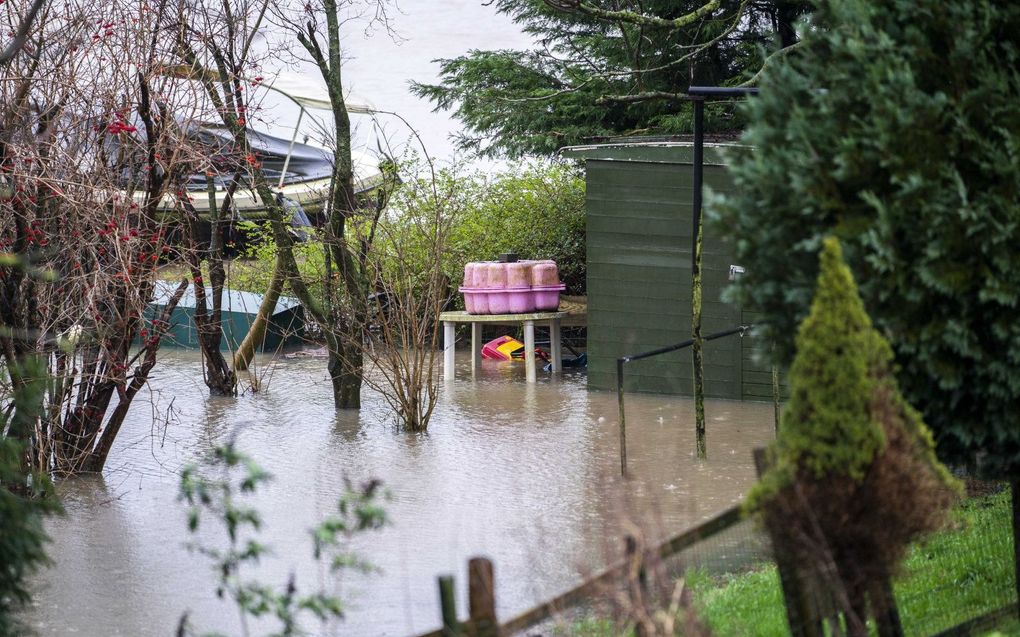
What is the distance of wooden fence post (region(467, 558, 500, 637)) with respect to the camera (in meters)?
3.43

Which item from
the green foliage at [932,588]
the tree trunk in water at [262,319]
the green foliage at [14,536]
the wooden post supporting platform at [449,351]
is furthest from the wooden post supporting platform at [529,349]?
the green foliage at [14,536]

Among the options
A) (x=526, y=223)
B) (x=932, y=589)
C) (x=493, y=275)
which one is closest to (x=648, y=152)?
(x=493, y=275)

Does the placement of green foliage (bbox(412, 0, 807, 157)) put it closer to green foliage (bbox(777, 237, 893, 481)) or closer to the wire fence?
the wire fence

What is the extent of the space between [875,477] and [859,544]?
232 mm

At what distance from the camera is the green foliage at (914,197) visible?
14.4 feet

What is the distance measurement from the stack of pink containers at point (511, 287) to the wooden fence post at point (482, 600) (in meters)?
12.0

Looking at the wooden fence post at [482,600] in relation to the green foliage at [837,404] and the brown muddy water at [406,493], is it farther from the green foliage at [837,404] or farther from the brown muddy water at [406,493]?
the green foliage at [837,404]

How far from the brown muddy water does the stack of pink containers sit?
3.17 ft

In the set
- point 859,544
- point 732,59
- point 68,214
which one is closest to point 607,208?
point 732,59

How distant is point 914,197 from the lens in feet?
14.5

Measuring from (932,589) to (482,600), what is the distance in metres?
3.44

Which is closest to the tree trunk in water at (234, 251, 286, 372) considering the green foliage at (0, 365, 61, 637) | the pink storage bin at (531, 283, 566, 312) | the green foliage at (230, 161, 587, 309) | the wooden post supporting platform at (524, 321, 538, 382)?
the green foliage at (230, 161, 587, 309)

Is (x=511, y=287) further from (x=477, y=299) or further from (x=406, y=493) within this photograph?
(x=406, y=493)

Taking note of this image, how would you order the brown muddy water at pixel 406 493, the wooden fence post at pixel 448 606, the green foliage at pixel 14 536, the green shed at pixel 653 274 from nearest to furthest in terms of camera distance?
the wooden fence post at pixel 448 606 < the green foliage at pixel 14 536 < the brown muddy water at pixel 406 493 < the green shed at pixel 653 274
